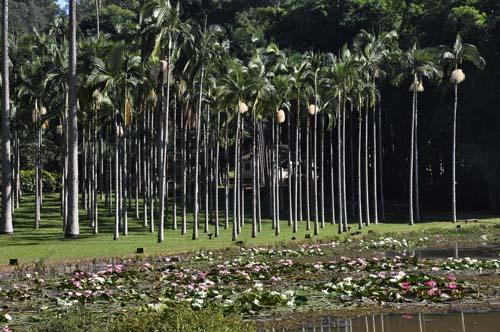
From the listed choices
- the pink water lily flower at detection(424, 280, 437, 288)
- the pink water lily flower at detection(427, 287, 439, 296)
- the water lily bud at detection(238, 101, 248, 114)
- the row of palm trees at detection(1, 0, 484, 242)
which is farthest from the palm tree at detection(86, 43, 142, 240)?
the pink water lily flower at detection(427, 287, 439, 296)

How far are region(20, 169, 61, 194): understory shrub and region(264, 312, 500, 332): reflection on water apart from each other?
69.7 m

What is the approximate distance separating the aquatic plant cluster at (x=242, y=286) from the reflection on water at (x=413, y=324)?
1772 millimetres

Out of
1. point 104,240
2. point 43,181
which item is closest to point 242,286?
point 104,240

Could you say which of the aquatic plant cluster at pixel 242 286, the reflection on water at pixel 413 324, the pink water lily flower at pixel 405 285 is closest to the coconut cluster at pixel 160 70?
the aquatic plant cluster at pixel 242 286

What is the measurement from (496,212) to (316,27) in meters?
24.1

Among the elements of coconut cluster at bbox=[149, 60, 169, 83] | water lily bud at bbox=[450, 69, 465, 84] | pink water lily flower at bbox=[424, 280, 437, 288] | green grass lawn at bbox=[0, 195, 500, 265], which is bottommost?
pink water lily flower at bbox=[424, 280, 437, 288]

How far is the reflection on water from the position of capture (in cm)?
1562

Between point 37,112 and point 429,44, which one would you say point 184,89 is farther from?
point 429,44

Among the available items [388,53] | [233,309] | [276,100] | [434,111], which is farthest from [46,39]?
[233,309]

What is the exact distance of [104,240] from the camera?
4112 centimetres

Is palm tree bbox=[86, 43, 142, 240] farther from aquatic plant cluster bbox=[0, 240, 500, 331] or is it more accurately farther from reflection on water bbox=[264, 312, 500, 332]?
reflection on water bbox=[264, 312, 500, 332]

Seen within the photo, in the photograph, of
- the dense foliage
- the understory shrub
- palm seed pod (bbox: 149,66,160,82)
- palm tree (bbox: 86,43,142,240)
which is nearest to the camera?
palm tree (bbox: 86,43,142,240)

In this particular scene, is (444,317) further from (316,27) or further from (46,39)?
(316,27)

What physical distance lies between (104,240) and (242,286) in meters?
19.8
